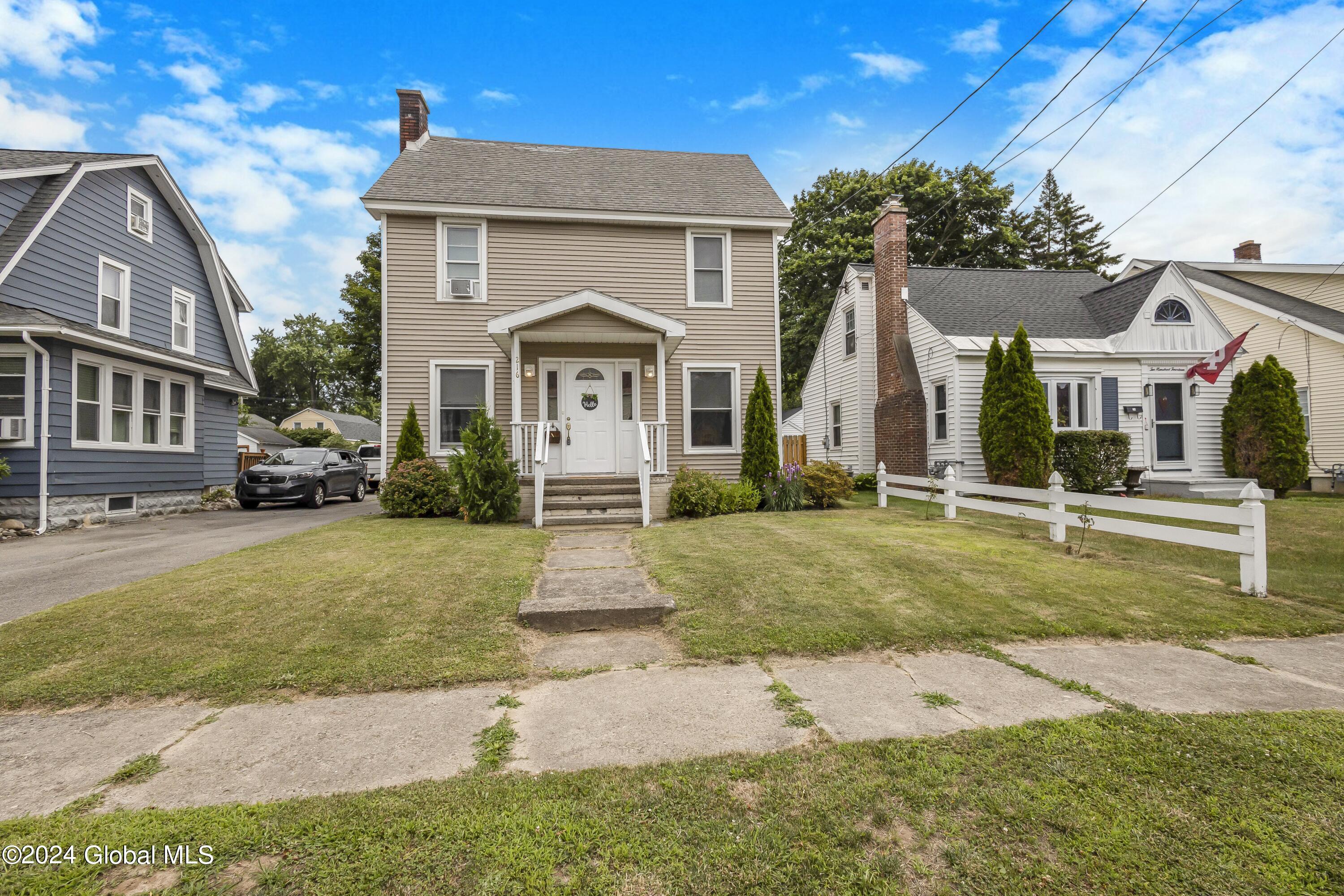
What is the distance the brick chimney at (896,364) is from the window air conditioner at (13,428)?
16.9 metres

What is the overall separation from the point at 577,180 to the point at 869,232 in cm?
1934

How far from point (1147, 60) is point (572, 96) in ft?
35.8

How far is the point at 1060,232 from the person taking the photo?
119 feet

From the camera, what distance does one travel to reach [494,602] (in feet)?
15.5

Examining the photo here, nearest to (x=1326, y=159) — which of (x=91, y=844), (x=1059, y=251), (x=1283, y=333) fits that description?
(x=1283, y=333)

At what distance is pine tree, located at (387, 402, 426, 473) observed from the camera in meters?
10.6

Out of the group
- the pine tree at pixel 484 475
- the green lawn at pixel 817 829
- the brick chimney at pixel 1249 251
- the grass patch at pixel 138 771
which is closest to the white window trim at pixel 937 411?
the pine tree at pixel 484 475

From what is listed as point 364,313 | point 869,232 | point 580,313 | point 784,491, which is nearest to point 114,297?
point 580,313

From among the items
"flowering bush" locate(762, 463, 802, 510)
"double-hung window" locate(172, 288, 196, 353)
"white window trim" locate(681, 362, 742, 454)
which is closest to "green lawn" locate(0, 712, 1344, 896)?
"flowering bush" locate(762, 463, 802, 510)

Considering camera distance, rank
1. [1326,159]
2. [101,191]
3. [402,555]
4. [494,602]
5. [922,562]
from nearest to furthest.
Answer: [494,602] → [922,562] → [402,555] → [1326,159] → [101,191]

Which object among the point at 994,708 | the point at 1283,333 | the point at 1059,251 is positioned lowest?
the point at 994,708

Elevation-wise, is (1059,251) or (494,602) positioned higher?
(1059,251)

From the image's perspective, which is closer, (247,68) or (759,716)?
(759,716)

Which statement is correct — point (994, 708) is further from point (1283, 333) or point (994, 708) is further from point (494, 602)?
point (1283, 333)
